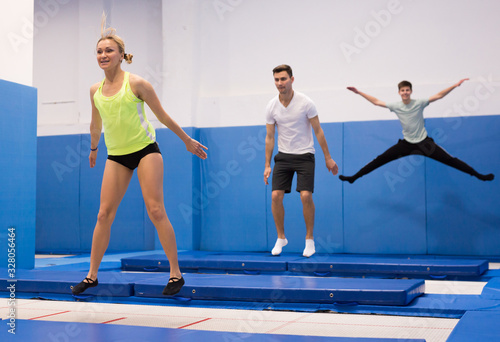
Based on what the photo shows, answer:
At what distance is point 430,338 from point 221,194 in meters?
4.73

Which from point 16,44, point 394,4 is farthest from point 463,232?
point 16,44

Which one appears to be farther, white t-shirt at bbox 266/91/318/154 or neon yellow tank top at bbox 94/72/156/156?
white t-shirt at bbox 266/91/318/154

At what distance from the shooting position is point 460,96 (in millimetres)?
6340

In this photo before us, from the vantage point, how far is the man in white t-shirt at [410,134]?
568cm

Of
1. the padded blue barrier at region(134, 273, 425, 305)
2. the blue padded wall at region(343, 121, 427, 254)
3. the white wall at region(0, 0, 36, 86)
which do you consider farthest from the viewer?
the blue padded wall at region(343, 121, 427, 254)

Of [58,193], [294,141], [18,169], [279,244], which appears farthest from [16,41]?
[58,193]

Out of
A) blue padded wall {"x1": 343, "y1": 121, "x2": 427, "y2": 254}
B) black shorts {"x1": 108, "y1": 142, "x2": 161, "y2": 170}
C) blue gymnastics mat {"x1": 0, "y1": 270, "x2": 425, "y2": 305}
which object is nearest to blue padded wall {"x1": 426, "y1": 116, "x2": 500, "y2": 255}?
blue padded wall {"x1": 343, "y1": 121, "x2": 427, "y2": 254}

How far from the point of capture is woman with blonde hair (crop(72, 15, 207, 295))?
3.03 meters

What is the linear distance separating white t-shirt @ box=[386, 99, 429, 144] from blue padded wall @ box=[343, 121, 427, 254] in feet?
1.45

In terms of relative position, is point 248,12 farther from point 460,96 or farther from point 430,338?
point 430,338

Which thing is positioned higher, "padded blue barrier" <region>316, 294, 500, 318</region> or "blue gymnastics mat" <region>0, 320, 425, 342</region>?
"blue gymnastics mat" <region>0, 320, 425, 342</region>

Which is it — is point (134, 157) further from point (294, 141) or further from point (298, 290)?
point (294, 141)

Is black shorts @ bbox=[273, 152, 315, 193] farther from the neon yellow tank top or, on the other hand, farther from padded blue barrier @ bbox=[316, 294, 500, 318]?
the neon yellow tank top

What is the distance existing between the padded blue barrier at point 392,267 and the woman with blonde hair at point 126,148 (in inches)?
80.7
